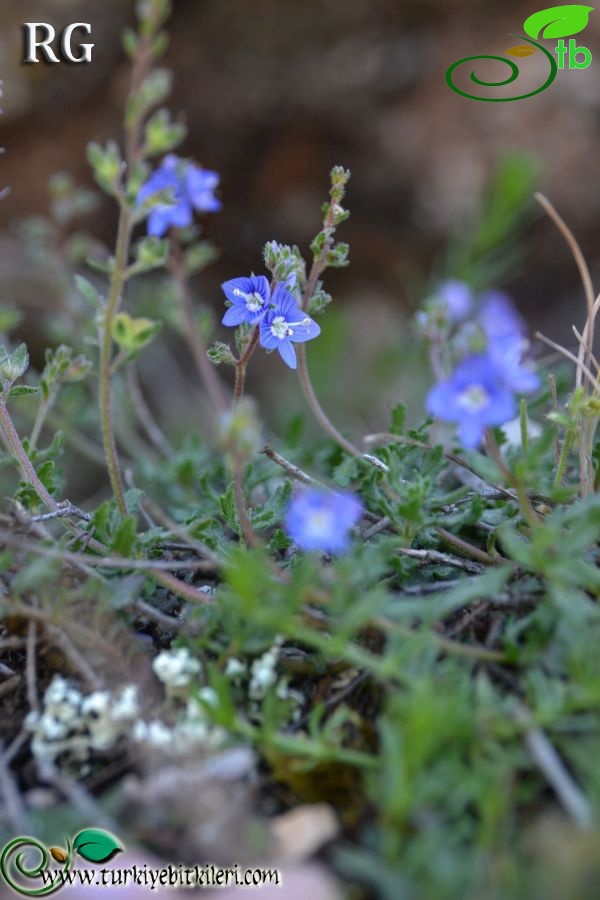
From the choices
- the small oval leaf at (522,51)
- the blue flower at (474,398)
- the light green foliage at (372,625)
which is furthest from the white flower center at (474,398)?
the small oval leaf at (522,51)

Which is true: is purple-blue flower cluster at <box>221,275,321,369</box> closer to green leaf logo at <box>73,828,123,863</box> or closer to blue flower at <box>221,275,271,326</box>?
blue flower at <box>221,275,271,326</box>

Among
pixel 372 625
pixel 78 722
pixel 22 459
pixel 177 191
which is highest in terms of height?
pixel 177 191

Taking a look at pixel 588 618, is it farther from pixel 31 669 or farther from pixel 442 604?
pixel 31 669

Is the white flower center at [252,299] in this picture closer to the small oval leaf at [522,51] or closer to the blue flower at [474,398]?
the blue flower at [474,398]

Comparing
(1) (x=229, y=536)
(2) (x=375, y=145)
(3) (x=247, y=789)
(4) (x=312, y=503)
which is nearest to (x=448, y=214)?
(2) (x=375, y=145)

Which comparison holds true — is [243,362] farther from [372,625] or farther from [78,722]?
[78,722]

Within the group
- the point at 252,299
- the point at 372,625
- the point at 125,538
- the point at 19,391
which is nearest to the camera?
the point at 372,625

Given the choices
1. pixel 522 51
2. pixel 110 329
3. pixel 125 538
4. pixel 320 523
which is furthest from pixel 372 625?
pixel 522 51
